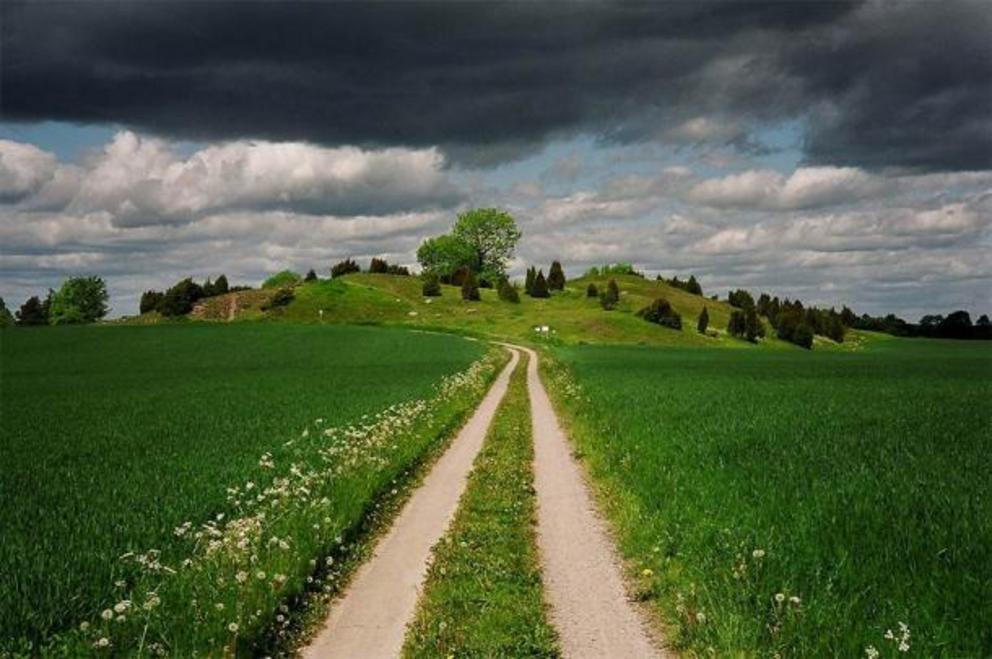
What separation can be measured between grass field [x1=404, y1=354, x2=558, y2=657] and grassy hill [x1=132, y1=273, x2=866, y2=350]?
101 m

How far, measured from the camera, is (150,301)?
158 meters

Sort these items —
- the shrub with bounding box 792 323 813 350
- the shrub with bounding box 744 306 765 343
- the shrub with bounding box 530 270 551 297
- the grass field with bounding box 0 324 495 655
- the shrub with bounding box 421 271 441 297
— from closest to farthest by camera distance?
the grass field with bounding box 0 324 495 655, the shrub with bounding box 744 306 765 343, the shrub with bounding box 792 323 813 350, the shrub with bounding box 421 271 441 297, the shrub with bounding box 530 270 551 297

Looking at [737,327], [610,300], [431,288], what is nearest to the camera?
[737,327]

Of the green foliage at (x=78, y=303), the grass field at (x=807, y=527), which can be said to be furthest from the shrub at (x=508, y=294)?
the grass field at (x=807, y=527)

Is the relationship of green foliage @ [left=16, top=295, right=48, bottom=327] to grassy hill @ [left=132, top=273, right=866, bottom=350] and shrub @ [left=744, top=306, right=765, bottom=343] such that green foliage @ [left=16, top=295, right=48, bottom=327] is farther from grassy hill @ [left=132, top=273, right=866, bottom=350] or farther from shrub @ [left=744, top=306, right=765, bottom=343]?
shrub @ [left=744, top=306, right=765, bottom=343]

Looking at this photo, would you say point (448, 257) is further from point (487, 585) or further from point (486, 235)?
point (487, 585)

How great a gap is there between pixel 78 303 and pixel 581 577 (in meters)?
188

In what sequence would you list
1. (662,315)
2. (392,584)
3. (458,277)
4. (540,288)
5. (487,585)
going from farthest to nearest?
(458,277), (540,288), (662,315), (392,584), (487,585)

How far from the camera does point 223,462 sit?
1739cm

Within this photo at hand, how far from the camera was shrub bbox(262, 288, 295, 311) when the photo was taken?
152500 mm

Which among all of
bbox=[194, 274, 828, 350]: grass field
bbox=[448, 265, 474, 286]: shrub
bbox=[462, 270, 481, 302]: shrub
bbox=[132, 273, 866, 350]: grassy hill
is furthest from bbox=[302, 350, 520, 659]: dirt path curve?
bbox=[448, 265, 474, 286]: shrub

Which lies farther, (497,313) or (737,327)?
(737,327)

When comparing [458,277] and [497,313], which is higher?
[458,277]

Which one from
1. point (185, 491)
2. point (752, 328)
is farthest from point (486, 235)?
point (185, 491)
